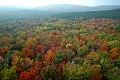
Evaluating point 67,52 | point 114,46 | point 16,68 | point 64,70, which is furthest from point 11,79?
point 114,46

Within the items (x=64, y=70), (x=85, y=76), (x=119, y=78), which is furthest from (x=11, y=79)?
(x=119, y=78)

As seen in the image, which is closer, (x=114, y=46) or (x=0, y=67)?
(x=0, y=67)

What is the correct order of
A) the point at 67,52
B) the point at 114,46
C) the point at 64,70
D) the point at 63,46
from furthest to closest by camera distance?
the point at 63,46
the point at 114,46
the point at 67,52
the point at 64,70

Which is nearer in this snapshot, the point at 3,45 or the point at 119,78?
the point at 119,78

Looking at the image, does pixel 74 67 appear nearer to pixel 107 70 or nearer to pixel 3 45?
pixel 107 70

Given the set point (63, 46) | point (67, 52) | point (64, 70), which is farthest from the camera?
point (63, 46)

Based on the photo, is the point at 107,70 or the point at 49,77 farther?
the point at 107,70

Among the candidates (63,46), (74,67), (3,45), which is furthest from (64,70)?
(3,45)

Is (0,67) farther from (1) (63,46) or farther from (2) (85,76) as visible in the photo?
(1) (63,46)
